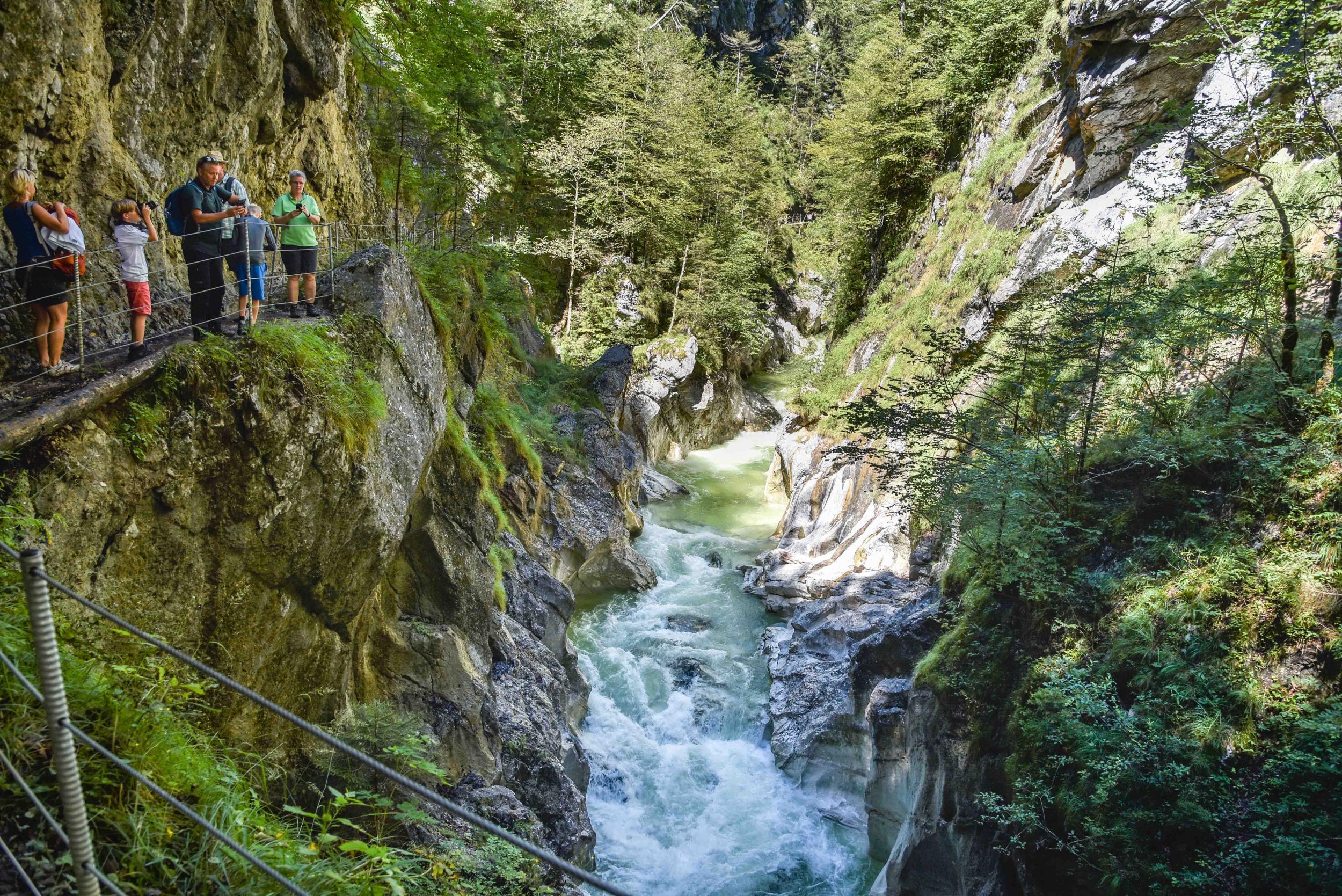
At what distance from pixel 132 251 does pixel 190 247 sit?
0.44 m

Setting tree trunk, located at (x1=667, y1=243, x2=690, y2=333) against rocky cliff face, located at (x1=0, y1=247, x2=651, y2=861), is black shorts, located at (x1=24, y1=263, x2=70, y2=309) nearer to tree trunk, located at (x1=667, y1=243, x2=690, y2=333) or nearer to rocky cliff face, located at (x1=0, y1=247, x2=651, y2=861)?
rocky cliff face, located at (x1=0, y1=247, x2=651, y2=861)

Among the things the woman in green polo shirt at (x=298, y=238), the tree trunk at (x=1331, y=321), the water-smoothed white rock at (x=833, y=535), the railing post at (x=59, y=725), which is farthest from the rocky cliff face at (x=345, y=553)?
the tree trunk at (x=1331, y=321)

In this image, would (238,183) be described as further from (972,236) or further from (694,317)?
(694,317)

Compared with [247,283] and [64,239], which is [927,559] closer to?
[247,283]

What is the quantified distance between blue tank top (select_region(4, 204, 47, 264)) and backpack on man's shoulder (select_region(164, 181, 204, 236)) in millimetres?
898

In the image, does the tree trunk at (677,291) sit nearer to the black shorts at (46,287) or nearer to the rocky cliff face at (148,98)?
the rocky cliff face at (148,98)

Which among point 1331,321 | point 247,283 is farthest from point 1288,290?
point 247,283

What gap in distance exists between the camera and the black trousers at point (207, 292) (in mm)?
5418

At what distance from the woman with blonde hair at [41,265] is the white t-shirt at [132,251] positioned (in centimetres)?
35

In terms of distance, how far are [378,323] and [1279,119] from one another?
9769 millimetres

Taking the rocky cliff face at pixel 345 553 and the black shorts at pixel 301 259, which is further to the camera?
the black shorts at pixel 301 259

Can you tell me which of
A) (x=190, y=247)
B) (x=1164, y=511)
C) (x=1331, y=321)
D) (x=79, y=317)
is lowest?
(x=1164, y=511)

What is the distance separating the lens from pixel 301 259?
21.9 feet

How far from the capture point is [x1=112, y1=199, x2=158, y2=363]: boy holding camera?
507 centimetres
